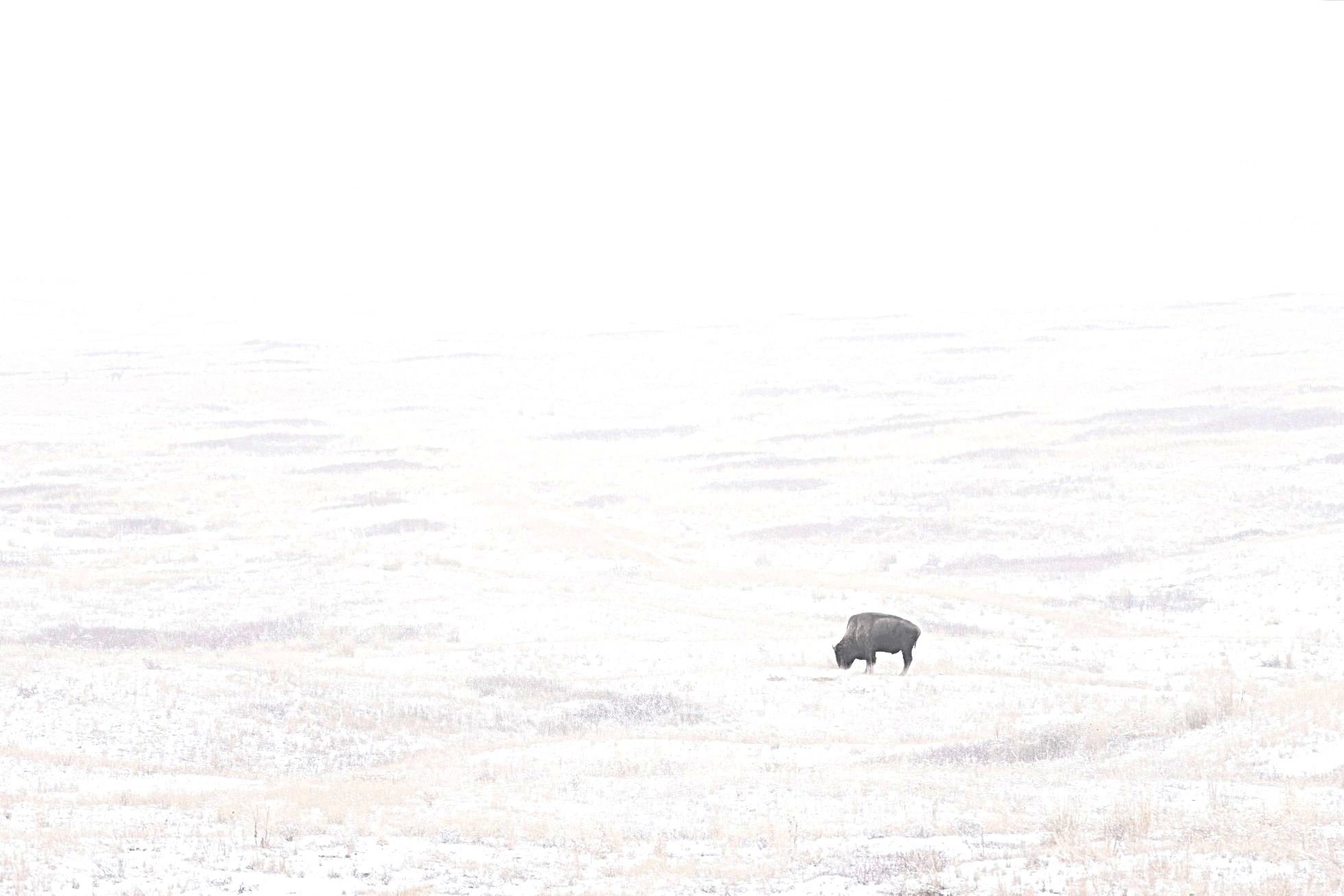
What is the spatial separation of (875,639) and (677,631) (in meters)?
6.50

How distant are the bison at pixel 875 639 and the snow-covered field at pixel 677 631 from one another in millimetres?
541

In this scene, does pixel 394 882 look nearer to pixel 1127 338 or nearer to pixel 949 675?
pixel 949 675

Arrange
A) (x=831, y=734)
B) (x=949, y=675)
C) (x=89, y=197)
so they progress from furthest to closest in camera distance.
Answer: (x=89, y=197) → (x=949, y=675) → (x=831, y=734)

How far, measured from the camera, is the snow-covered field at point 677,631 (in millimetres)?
13336

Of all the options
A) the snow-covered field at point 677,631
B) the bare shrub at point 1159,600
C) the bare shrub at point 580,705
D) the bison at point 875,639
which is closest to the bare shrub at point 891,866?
the snow-covered field at point 677,631

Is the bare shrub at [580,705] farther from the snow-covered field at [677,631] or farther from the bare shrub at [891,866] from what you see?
the bare shrub at [891,866]

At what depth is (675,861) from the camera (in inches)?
514

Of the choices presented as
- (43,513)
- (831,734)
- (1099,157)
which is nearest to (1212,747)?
(831,734)

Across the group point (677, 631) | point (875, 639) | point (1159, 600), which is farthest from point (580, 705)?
point (1159, 600)

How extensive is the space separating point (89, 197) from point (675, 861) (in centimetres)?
17000

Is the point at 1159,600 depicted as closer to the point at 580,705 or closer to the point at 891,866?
the point at 580,705

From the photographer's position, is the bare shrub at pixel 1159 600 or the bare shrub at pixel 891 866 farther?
the bare shrub at pixel 1159 600

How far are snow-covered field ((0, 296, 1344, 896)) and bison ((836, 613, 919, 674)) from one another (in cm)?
54

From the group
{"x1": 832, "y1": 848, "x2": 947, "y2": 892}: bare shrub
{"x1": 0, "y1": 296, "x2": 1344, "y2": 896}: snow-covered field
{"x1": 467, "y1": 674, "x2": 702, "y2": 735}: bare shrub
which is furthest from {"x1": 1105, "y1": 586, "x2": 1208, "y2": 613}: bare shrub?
{"x1": 832, "y1": 848, "x2": 947, "y2": 892}: bare shrub
